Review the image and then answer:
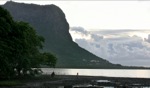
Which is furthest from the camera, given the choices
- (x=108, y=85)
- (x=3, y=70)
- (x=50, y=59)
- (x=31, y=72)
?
(x=50, y=59)

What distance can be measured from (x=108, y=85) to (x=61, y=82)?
12.2 meters

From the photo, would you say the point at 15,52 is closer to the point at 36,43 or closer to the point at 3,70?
the point at 3,70

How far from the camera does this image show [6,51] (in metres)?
77.9

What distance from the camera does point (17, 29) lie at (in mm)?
86062

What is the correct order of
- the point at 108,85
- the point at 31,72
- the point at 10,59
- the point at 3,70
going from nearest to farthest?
the point at 3,70, the point at 10,59, the point at 108,85, the point at 31,72

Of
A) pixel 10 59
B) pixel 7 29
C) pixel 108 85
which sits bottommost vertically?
pixel 108 85

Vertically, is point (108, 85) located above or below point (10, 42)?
below

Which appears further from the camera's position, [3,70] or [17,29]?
[17,29]

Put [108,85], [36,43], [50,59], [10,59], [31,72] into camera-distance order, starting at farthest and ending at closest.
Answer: [50,59], [36,43], [31,72], [108,85], [10,59]

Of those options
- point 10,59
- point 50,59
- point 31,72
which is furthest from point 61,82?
point 50,59

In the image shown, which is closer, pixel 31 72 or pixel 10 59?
pixel 10 59

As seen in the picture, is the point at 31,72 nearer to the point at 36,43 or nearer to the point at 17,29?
the point at 36,43

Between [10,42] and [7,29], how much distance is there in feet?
9.62

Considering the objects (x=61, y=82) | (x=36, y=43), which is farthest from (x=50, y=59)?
(x=61, y=82)
